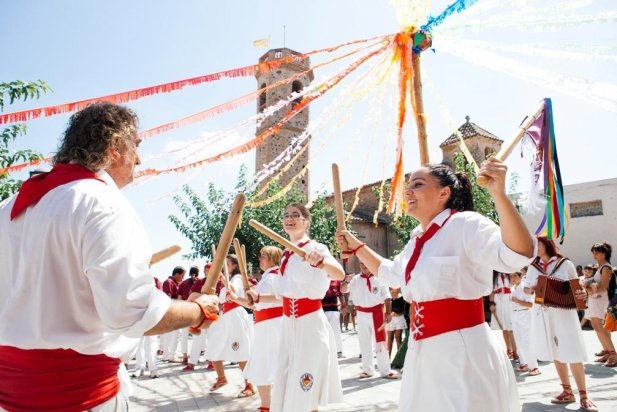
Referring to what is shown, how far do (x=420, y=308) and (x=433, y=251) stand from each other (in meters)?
0.34

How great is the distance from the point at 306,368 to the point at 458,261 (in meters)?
2.23

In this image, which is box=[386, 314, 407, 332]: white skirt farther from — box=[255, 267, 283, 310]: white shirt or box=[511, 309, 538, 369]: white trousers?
box=[255, 267, 283, 310]: white shirt

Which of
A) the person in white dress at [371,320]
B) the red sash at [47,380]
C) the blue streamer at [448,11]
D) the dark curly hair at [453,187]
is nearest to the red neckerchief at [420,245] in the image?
the dark curly hair at [453,187]

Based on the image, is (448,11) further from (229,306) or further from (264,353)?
(229,306)

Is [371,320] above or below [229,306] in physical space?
below

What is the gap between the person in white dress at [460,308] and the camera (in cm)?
224

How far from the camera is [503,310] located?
9539mm

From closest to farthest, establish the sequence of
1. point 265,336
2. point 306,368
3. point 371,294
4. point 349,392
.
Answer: point 306,368, point 265,336, point 349,392, point 371,294

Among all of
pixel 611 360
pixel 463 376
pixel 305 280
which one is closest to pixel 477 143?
pixel 611 360

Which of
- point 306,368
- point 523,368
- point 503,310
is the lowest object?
point 523,368

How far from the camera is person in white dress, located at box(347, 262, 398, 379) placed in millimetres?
8055

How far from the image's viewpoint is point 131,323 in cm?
162

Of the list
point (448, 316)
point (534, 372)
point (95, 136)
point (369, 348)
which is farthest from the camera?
point (369, 348)


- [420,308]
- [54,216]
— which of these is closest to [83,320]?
[54,216]
